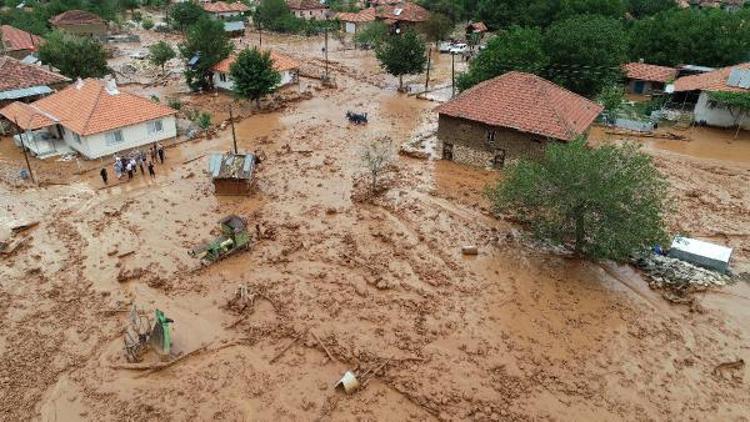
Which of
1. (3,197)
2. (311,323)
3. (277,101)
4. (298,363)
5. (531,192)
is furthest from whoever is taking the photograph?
(277,101)

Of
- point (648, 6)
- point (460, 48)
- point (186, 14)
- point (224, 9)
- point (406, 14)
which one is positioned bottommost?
point (460, 48)

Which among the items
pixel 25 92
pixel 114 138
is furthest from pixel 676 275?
pixel 25 92

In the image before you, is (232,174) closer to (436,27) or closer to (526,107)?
(526,107)

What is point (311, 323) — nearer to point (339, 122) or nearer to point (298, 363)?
point (298, 363)

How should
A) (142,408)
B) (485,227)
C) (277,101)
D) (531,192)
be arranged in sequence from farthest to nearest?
(277,101) < (485,227) < (531,192) < (142,408)

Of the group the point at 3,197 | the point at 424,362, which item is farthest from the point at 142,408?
the point at 3,197

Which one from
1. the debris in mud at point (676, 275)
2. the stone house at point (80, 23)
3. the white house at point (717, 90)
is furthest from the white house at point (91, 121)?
the stone house at point (80, 23)

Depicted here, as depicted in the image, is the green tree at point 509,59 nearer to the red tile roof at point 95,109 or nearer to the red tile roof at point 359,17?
the red tile roof at point 95,109
